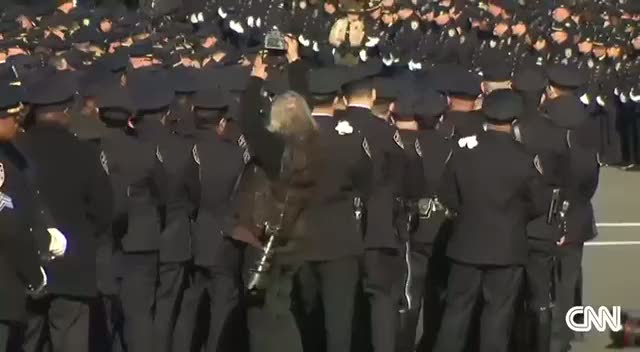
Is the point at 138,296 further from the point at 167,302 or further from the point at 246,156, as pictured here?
the point at 246,156

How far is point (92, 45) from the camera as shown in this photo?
1364 centimetres

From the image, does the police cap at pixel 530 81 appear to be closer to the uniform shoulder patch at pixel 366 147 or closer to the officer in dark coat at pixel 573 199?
the officer in dark coat at pixel 573 199

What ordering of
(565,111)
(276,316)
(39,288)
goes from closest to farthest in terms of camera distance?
(39,288) < (276,316) < (565,111)

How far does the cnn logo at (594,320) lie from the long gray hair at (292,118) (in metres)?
3.15

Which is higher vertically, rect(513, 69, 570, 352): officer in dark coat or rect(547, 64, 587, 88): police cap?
rect(547, 64, 587, 88): police cap

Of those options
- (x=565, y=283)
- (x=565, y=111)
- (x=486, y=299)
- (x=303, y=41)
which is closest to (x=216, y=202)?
(x=486, y=299)

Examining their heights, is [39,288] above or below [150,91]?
below

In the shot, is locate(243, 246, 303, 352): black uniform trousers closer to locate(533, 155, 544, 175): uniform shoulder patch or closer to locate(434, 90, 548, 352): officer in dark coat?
locate(434, 90, 548, 352): officer in dark coat

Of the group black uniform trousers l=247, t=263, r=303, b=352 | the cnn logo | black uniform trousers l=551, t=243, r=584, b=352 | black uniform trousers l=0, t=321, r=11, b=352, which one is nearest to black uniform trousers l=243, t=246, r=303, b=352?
black uniform trousers l=247, t=263, r=303, b=352

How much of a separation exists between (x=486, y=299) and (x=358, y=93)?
156 centimetres

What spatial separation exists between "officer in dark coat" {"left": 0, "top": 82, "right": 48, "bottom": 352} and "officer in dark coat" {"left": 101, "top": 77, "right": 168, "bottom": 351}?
4.94 ft

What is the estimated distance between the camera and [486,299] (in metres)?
8.71

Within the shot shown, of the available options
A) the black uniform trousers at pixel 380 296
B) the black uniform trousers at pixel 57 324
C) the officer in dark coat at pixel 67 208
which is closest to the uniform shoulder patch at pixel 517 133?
the black uniform trousers at pixel 380 296

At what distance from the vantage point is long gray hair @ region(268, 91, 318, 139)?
283 inches
